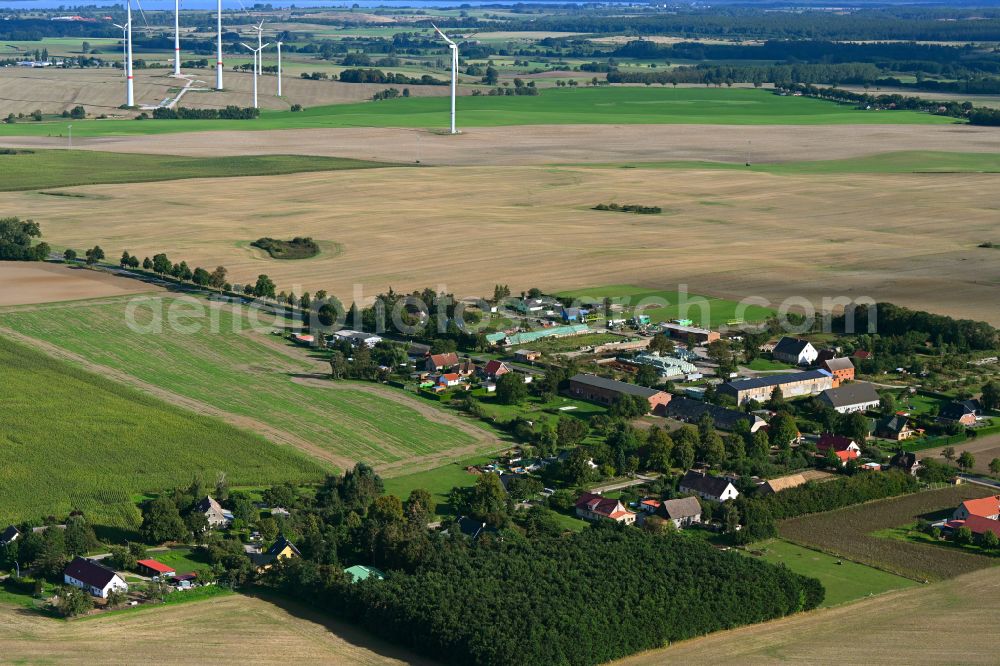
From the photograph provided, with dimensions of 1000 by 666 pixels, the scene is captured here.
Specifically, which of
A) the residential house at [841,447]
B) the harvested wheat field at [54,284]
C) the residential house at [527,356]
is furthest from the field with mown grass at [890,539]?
the harvested wheat field at [54,284]

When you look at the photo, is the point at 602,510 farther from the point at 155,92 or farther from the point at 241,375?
the point at 155,92

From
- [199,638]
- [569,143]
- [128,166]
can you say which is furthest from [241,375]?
[569,143]

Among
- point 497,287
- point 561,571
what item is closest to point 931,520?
point 561,571

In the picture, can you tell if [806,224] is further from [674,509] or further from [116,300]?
[674,509]

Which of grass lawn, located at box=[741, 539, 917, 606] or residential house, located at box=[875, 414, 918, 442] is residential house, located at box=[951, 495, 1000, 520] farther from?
residential house, located at box=[875, 414, 918, 442]

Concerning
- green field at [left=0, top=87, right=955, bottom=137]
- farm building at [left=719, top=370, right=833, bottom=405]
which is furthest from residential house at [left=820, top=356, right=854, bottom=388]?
green field at [left=0, top=87, right=955, bottom=137]
